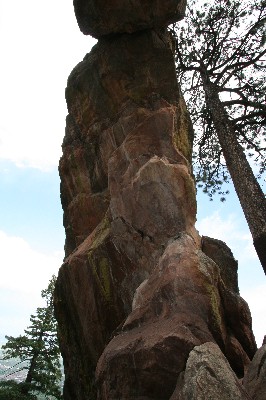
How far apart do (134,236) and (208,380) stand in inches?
204

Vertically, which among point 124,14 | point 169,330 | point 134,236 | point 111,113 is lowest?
point 169,330

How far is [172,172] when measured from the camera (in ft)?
30.8

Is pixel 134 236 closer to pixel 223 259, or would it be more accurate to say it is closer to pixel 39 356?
pixel 223 259

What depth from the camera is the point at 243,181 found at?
12234mm

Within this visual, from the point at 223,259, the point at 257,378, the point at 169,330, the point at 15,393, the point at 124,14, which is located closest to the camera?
the point at 257,378

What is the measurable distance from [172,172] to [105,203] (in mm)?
3306

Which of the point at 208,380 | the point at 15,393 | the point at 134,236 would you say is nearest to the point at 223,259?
the point at 134,236

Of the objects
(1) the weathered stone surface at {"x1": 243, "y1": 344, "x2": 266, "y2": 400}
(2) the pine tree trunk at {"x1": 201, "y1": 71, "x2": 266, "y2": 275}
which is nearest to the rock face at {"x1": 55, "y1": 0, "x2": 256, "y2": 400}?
(1) the weathered stone surface at {"x1": 243, "y1": 344, "x2": 266, "y2": 400}

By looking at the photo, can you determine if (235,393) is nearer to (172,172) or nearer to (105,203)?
(172,172)

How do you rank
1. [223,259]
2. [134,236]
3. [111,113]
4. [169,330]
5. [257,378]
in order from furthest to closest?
[111,113], [223,259], [134,236], [169,330], [257,378]

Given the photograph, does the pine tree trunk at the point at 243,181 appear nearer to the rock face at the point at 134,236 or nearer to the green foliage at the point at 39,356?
the rock face at the point at 134,236

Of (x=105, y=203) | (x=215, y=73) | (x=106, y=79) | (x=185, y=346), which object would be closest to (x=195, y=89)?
(x=215, y=73)

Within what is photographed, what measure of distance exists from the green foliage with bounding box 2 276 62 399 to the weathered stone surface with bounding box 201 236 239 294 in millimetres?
15213

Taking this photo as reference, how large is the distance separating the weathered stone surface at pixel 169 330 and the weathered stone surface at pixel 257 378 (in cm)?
77
